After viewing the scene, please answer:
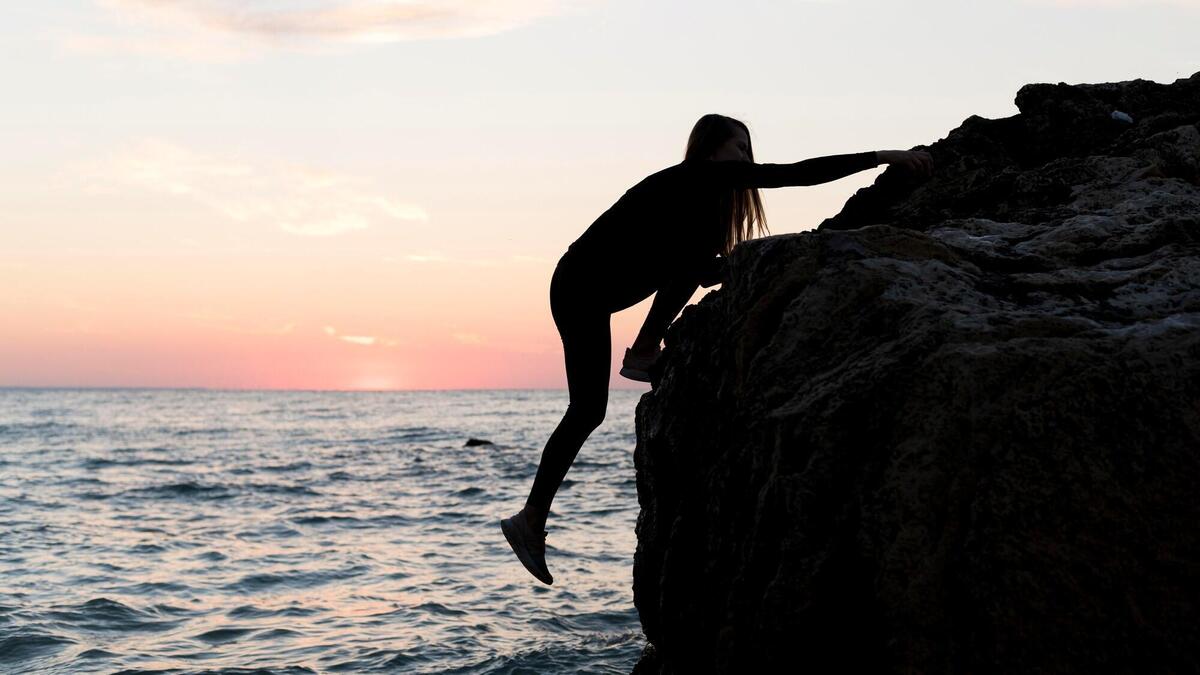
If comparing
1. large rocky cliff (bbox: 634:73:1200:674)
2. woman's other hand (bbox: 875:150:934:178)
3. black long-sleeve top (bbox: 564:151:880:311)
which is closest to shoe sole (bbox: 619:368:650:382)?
black long-sleeve top (bbox: 564:151:880:311)

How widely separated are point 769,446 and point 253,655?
22.9 ft

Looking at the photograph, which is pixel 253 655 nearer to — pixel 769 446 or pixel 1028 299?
pixel 769 446

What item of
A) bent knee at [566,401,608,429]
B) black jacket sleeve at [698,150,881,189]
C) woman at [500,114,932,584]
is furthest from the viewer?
bent knee at [566,401,608,429]

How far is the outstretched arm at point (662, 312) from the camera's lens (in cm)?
489

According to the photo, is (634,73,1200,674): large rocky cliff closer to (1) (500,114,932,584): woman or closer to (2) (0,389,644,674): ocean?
(1) (500,114,932,584): woman

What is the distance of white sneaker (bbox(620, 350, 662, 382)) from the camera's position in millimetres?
5156

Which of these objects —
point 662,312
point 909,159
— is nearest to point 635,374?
point 662,312

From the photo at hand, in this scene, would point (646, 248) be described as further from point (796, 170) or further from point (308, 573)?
point (308, 573)

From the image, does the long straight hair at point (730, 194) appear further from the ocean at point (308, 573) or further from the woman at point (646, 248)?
the ocean at point (308, 573)

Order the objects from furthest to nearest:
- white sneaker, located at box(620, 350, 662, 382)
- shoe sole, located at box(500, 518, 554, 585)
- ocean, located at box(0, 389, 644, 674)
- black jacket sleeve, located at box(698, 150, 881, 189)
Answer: ocean, located at box(0, 389, 644, 674) < white sneaker, located at box(620, 350, 662, 382) < shoe sole, located at box(500, 518, 554, 585) < black jacket sleeve, located at box(698, 150, 881, 189)

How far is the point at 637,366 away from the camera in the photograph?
5.16 m

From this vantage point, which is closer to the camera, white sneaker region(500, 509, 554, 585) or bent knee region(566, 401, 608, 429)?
bent knee region(566, 401, 608, 429)

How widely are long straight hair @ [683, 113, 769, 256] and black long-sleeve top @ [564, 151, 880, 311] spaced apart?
0.04 m

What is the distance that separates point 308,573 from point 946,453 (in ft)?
35.5
